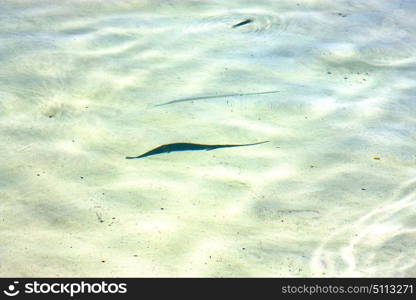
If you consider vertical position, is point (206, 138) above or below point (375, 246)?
above

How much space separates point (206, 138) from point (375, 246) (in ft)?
3.30

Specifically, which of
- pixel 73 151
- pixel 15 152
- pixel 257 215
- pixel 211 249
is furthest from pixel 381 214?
pixel 15 152

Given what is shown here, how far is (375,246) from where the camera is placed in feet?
Result: 6.91

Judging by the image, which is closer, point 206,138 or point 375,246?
point 375,246

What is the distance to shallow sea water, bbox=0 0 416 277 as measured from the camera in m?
2.06

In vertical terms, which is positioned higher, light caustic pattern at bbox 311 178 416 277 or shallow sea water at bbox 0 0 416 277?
shallow sea water at bbox 0 0 416 277

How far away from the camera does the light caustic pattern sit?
1.99 m

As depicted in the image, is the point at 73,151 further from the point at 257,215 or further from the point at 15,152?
the point at 257,215

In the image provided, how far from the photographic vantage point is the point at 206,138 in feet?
9.04

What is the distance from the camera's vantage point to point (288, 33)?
12.8 ft

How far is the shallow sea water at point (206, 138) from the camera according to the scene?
2059 millimetres

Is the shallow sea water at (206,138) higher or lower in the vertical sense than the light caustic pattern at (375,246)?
higher

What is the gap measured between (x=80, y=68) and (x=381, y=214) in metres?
1.96

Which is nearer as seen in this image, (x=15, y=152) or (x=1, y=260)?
(x=1, y=260)
